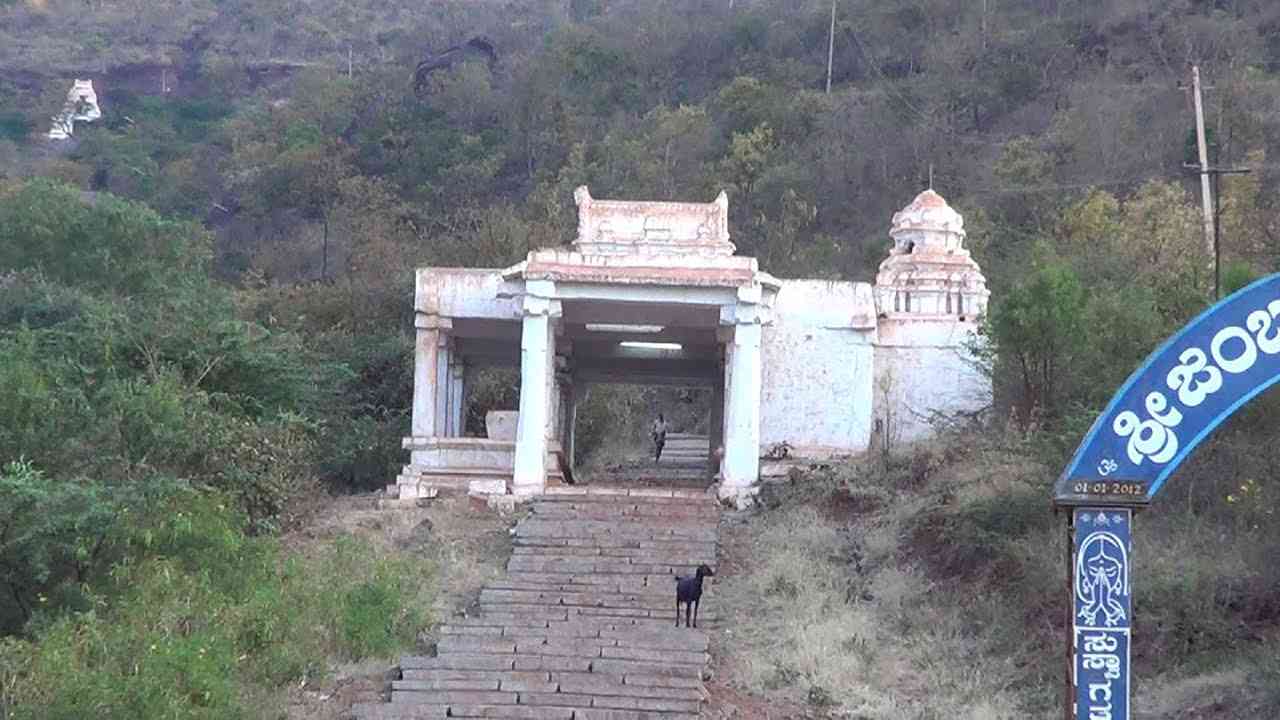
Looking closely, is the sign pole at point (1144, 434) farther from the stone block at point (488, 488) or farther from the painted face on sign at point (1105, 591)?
the stone block at point (488, 488)

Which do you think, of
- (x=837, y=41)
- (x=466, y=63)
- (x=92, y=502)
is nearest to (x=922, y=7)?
(x=837, y=41)

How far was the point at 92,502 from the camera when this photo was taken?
1426 centimetres

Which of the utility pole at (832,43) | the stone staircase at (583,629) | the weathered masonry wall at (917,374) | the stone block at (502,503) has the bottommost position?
the stone staircase at (583,629)

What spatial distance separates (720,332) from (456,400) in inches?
179

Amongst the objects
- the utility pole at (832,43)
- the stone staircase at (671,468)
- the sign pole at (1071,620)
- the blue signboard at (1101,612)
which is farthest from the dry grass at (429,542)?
the utility pole at (832,43)

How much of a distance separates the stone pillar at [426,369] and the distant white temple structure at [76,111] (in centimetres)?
4455

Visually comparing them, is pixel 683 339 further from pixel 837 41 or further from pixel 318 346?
pixel 837 41

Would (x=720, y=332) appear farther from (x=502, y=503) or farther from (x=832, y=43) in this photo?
(x=832, y=43)

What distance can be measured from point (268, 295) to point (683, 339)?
10.3 m

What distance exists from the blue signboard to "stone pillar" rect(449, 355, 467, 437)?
1581 cm

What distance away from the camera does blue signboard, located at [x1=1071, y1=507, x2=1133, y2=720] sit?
835 cm

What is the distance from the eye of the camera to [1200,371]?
8.45 meters

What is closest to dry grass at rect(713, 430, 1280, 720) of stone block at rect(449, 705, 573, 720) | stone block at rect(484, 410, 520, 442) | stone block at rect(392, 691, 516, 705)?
stone block at rect(449, 705, 573, 720)

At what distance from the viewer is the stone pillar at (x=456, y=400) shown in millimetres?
23719
